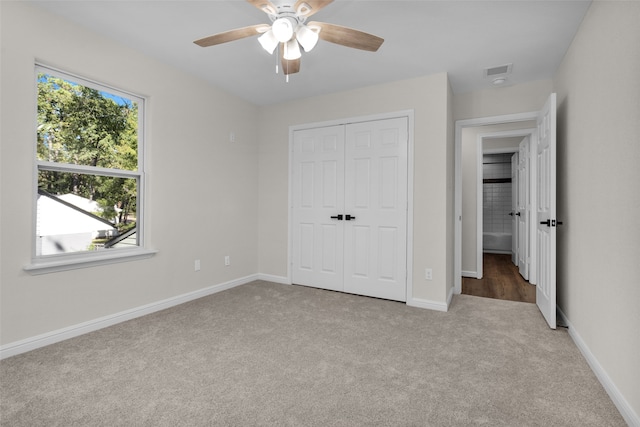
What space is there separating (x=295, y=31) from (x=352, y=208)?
2.19 metres

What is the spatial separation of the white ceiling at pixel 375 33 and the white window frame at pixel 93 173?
1.43 feet

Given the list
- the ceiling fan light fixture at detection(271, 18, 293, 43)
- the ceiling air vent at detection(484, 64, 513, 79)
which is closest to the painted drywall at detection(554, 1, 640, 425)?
the ceiling air vent at detection(484, 64, 513, 79)

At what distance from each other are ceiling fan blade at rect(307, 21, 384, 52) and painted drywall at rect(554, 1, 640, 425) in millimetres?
1314

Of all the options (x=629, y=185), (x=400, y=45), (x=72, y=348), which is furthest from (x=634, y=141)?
(x=72, y=348)

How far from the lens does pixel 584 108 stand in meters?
2.34

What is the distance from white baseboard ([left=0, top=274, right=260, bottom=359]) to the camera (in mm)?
2221

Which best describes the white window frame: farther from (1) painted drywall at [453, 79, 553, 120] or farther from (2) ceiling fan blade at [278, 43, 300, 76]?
(1) painted drywall at [453, 79, 553, 120]

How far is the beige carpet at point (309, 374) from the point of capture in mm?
1605

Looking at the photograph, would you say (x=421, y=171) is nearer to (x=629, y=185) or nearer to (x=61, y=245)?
(x=629, y=185)

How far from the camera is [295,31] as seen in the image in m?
2.00

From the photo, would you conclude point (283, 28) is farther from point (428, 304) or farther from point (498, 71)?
point (428, 304)

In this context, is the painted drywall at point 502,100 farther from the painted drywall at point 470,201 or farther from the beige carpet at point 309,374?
the beige carpet at point 309,374

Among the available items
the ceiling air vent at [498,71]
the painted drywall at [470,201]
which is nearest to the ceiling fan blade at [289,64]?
the ceiling air vent at [498,71]

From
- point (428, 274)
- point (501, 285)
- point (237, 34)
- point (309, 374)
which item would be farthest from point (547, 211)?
point (237, 34)
